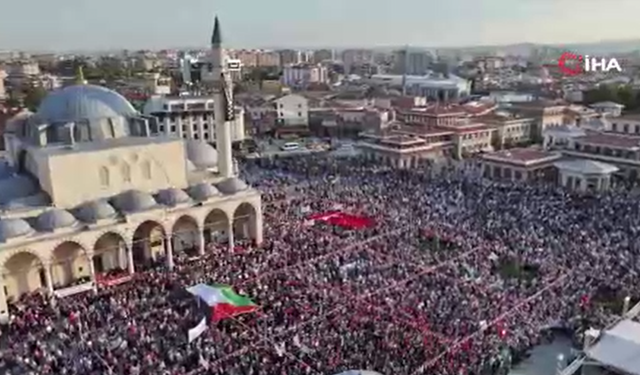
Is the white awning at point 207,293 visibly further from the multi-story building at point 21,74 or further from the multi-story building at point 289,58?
the multi-story building at point 289,58

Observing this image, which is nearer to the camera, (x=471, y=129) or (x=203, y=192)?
(x=203, y=192)

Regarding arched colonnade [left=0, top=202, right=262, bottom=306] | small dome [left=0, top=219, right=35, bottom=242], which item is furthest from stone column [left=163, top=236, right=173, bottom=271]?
small dome [left=0, top=219, right=35, bottom=242]

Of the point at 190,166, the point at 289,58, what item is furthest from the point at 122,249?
the point at 289,58

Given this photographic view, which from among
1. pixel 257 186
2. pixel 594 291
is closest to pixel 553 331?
pixel 594 291

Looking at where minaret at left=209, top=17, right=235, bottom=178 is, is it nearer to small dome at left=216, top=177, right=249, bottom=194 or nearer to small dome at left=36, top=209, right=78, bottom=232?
small dome at left=216, top=177, right=249, bottom=194

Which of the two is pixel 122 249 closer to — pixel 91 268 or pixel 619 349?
pixel 91 268
